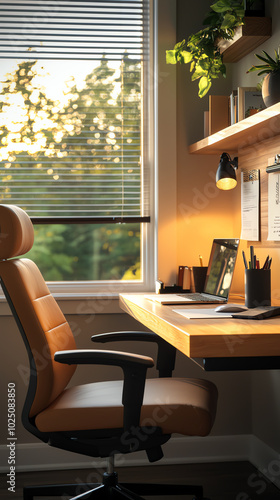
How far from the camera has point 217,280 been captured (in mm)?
2764

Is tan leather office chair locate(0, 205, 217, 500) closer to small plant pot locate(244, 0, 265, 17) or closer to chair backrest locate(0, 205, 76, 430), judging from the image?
chair backrest locate(0, 205, 76, 430)

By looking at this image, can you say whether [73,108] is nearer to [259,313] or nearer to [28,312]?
[28,312]

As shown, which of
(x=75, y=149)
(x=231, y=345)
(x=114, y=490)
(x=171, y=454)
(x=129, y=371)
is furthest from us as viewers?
(x=75, y=149)

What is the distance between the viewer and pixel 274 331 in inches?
71.3

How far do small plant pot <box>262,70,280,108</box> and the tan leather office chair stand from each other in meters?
1.06

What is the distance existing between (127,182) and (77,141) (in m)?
0.36

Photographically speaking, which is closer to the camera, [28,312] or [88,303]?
[28,312]

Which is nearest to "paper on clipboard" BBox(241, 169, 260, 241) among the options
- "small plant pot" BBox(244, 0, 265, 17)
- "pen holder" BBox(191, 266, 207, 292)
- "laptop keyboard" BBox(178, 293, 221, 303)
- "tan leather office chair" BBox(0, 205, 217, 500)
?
"pen holder" BBox(191, 266, 207, 292)

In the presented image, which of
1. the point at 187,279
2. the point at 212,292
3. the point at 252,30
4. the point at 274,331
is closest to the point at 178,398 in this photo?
the point at 274,331

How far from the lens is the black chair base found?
228cm

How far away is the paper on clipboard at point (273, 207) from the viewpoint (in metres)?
2.68

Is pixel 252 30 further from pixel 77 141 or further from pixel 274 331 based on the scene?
pixel 274 331

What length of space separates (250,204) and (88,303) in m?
1.00

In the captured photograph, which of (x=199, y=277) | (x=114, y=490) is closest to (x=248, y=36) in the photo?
(x=199, y=277)
